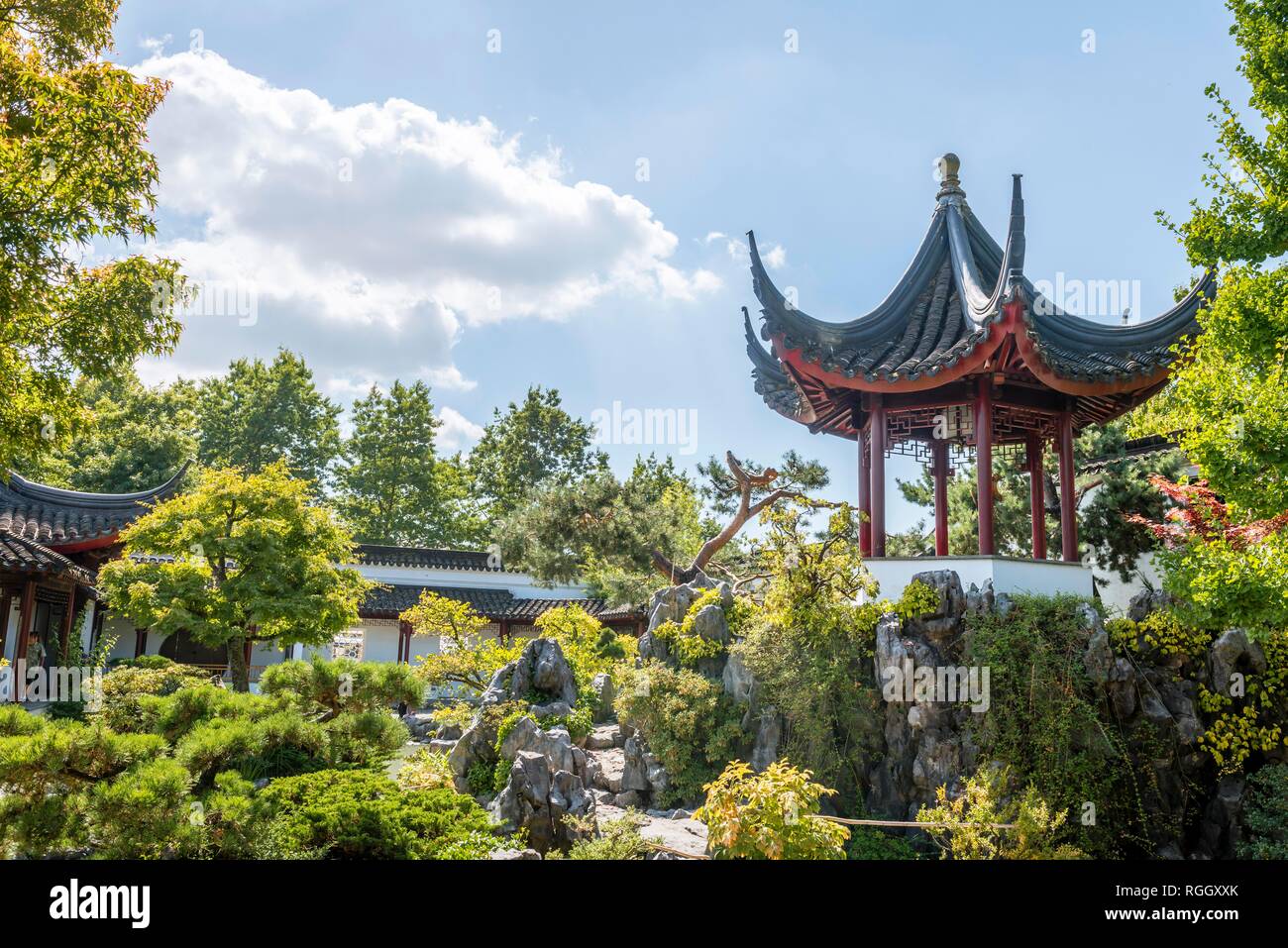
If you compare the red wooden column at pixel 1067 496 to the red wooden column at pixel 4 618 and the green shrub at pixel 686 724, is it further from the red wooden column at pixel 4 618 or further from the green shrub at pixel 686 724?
the red wooden column at pixel 4 618

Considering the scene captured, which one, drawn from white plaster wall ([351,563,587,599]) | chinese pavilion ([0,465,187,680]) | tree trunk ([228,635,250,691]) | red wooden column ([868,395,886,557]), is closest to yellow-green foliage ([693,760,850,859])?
red wooden column ([868,395,886,557])

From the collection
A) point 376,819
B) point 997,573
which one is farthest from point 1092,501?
point 376,819

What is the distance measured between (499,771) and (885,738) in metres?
4.10

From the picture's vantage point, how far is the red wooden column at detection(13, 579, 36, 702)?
12562 millimetres

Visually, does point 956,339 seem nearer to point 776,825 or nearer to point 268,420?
point 776,825

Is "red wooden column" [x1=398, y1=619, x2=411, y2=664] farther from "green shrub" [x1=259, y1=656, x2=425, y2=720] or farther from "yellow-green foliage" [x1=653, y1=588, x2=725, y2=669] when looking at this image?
"yellow-green foliage" [x1=653, y1=588, x2=725, y2=669]

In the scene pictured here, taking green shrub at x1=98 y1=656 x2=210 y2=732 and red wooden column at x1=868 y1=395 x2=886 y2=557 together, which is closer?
green shrub at x1=98 y1=656 x2=210 y2=732

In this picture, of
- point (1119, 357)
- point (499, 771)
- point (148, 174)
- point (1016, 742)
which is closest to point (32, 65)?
point (148, 174)

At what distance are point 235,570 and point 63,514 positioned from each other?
6108 mm

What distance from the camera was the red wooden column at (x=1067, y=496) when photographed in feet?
34.4

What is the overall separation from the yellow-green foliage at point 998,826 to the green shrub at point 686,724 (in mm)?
2559

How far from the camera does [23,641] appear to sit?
12719 mm

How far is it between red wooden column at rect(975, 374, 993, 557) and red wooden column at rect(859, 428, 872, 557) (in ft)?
4.38

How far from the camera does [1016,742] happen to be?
324 inches
